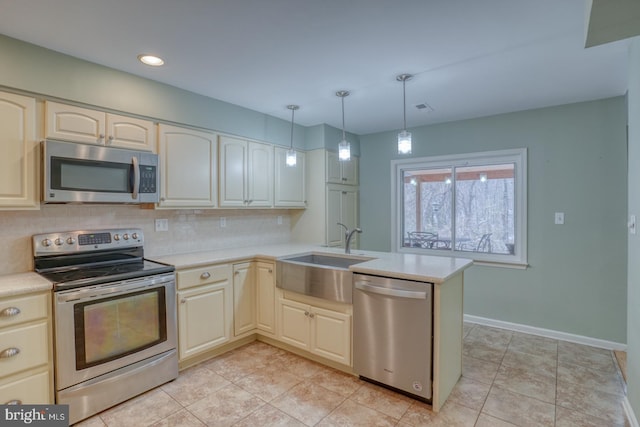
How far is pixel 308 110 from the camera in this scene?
348cm

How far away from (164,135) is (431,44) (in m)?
2.17

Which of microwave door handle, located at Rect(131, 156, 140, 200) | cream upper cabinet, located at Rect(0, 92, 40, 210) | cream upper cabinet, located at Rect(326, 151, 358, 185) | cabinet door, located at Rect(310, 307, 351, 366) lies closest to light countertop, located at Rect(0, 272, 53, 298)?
cream upper cabinet, located at Rect(0, 92, 40, 210)

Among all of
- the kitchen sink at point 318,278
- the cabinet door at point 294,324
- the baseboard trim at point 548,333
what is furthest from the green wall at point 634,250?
the cabinet door at point 294,324

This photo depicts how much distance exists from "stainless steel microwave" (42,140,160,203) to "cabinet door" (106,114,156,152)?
0.23 feet

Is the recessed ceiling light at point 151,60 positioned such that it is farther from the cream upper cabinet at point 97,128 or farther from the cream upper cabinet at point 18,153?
the cream upper cabinet at point 18,153

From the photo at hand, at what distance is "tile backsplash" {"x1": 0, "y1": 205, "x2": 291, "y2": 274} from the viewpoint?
2211mm

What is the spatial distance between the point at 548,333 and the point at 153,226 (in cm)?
400

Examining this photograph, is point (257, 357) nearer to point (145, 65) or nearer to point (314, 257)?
point (314, 257)

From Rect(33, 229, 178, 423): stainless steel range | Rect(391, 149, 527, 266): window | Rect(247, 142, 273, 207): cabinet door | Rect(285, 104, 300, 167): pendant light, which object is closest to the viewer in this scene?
Rect(33, 229, 178, 423): stainless steel range

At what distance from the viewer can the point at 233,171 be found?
3.29 m

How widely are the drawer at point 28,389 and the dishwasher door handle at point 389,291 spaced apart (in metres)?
1.99

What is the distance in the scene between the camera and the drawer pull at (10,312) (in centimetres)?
177

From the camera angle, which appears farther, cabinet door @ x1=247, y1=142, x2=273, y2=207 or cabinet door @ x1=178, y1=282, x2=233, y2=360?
cabinet door @ x1=247, y1=142, x2=273, y2=207

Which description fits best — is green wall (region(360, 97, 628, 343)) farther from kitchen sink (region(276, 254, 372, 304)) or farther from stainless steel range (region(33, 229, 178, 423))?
stainless steel range (region(33, 229, 178, 423))
